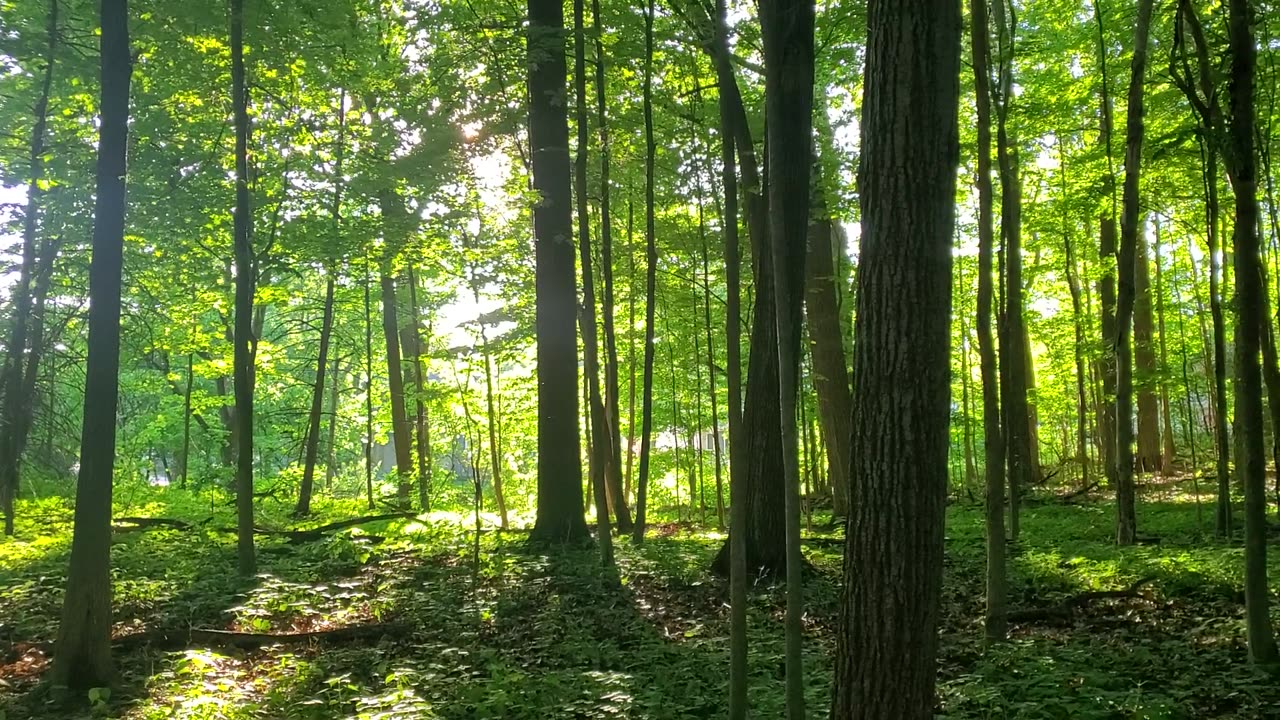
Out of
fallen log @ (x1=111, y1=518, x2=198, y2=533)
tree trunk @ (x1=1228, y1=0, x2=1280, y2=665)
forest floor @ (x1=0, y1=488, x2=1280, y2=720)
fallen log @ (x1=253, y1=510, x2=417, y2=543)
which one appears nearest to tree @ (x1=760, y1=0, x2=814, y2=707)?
forest floor @ (x1=0, y1=488, x2=1280, y2=720)

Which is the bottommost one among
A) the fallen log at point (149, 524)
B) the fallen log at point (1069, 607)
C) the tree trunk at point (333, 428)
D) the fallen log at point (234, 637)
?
the fallen log at point (234, 637)

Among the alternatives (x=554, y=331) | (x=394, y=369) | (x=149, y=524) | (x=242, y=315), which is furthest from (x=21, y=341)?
(x=554, y=331)

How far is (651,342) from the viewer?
9.28 m

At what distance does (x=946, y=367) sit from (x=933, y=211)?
2.14 feet

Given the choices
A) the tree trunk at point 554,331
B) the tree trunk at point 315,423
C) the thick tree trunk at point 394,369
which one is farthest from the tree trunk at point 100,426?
the thick tree trunk at point 394,369

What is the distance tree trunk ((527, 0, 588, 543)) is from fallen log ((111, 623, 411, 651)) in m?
3.58

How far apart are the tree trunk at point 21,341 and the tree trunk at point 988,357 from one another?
10.6 metres

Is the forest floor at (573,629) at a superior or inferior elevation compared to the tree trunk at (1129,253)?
inferior

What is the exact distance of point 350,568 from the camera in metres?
9.29

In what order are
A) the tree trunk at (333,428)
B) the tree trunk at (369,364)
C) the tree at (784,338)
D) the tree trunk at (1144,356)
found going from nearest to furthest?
the tree at (784,338) < the tree trunk at (1144,356) < the tree trunk at (369,364) < the tree trunk at (333,428)

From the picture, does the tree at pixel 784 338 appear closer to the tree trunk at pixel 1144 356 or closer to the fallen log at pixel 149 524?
the fallen log at pixel 149 524

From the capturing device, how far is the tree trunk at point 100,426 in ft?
16.8

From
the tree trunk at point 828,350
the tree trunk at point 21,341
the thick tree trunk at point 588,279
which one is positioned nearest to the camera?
the thick tree trunk at point 588,279

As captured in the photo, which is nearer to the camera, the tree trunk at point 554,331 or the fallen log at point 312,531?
the tree trunk at point 554,331
